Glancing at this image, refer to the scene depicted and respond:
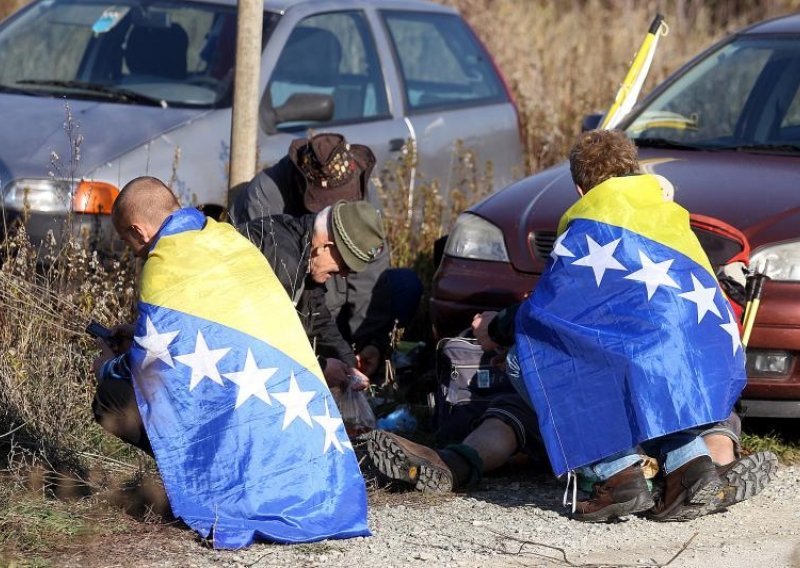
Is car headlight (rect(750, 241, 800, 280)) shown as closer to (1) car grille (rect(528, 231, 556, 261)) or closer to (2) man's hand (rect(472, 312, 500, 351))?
(1) car grille (rect(528, 231, 556, 261))

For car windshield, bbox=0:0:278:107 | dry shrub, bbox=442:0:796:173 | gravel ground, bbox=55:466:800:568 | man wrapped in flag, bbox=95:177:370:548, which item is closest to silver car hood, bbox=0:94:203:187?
car windshield, bbox=0:0:278:107

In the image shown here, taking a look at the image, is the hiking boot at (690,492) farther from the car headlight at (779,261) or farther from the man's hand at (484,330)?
the car headlight at (779,261)

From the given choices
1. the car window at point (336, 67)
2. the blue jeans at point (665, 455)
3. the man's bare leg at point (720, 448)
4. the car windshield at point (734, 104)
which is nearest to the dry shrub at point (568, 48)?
the car window at point (336, 67)

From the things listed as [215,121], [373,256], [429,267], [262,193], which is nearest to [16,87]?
[215,121]

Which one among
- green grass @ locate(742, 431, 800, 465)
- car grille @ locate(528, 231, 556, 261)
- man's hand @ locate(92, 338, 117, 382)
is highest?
car grille @ locate(528, 231, 556, 261)

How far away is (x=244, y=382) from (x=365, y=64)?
4131 mm

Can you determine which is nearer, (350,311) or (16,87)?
(350,311)

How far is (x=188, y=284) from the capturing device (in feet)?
14.1

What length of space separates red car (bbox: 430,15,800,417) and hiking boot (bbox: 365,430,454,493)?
3.85 feet

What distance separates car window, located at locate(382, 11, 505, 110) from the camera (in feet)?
27.3

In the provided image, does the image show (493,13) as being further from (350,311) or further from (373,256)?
(373,256)

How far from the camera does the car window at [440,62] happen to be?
8325 mm

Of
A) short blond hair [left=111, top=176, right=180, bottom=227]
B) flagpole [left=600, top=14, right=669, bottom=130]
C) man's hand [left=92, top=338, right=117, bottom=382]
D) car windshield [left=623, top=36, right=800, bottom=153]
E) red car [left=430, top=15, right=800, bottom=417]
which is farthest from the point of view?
flagpole [left=600, top=14, right=669, bottom=130]

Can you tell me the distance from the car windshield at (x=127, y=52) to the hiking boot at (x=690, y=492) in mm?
3357
